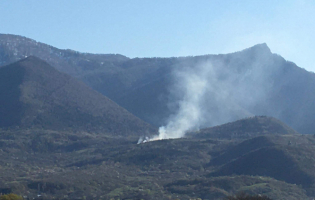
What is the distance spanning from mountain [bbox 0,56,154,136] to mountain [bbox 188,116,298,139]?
2216 centimetres

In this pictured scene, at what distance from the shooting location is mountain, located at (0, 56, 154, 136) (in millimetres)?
150375

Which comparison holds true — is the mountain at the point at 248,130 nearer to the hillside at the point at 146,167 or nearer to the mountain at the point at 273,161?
the hillside at the point at 146,167

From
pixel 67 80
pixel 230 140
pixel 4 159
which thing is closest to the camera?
pixel 4 159

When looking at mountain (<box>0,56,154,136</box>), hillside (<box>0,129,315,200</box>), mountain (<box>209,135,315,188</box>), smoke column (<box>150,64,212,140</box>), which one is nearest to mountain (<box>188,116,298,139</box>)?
smoke column (<box>150,64,212,140</box>)

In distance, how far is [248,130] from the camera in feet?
457

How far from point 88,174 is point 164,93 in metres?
102

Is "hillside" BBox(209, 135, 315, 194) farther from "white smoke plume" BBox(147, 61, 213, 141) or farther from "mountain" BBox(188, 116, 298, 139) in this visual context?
"white smoke plume" BBox(147, 61, 213, 141)

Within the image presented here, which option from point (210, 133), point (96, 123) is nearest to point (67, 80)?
point (96, 123)

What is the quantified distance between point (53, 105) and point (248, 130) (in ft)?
179

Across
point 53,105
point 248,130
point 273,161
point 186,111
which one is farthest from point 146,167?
point 186,111

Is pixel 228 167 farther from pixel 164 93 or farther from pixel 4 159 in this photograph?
pixel 164 93

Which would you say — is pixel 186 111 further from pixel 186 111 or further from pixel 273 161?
pixel 273 161

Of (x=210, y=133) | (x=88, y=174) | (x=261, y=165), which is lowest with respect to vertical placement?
(x=88, y=174)

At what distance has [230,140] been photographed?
422ft
